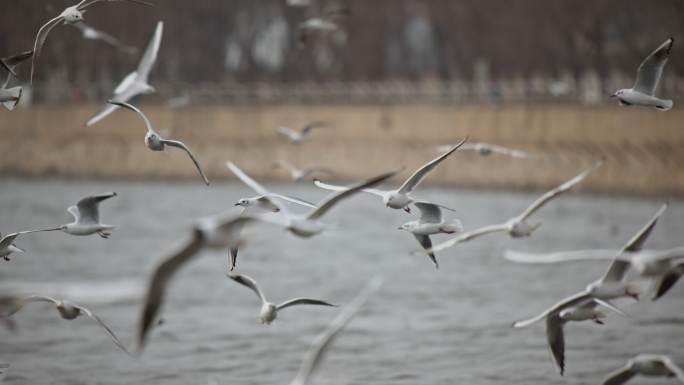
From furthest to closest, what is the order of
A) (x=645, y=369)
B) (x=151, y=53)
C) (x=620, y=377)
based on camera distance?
(x=151, y=53) → (x=620, y=377) → (x=645, y=369)

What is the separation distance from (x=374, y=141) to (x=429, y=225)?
43748 mm

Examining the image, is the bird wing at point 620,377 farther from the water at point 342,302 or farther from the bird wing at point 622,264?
the water at point 342,302

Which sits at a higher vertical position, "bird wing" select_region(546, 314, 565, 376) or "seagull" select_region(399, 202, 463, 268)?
"seagull" select_region(399, 202, 463, 268)

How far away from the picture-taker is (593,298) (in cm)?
1450

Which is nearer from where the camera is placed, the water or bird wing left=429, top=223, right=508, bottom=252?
bird wing left=429, top=223, right=508, bottom=252

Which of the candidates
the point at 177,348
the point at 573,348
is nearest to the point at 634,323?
the point at 573,348

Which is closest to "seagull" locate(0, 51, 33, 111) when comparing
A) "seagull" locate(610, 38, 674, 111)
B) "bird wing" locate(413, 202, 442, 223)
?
"bird wing" locate(413, 202, 442, 223)

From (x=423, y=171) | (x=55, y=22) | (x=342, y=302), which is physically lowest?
(x=342, y=302)

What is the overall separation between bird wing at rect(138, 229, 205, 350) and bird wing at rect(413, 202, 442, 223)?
470 centimetres

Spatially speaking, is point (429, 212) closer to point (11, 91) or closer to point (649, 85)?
point (649, 85)

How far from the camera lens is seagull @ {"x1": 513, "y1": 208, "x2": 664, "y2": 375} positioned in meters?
14.2

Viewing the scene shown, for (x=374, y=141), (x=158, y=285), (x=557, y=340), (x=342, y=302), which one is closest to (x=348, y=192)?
(x=158, y=285)

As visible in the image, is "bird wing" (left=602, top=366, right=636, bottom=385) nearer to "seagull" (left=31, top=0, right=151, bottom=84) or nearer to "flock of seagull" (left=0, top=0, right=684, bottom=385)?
"flock of seagull" (left=0, top=0, right=684, bottom=385)

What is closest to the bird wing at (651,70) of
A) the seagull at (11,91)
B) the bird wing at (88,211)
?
the bird wing at (88,211)
